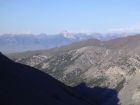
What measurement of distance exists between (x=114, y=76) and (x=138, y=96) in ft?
108

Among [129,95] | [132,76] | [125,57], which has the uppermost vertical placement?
[125,57]

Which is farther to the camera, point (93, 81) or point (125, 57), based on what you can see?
point (125, 57)

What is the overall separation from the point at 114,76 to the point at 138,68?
1306cm

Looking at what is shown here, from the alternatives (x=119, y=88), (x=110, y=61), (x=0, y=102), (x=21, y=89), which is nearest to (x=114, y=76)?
(x=119, y=88)

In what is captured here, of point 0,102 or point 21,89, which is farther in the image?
point 21,89

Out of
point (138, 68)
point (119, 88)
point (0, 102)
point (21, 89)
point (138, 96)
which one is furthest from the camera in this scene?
point (138, 68)

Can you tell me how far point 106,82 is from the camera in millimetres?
123188

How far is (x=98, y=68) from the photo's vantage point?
493 feet

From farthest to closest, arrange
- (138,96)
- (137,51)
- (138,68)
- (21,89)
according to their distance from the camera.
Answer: (137,51)
(138,68)
(138,96)
(21,89)

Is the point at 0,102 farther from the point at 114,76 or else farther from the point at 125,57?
the point at 125,57

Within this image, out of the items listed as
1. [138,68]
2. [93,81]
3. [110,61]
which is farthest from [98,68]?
[138,68]

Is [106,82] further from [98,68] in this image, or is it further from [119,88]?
[98,68]

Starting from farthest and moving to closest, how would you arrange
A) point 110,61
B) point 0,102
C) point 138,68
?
point 110,61 → point 138,68 → point 0,102

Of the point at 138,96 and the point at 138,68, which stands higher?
the point at 138,68
